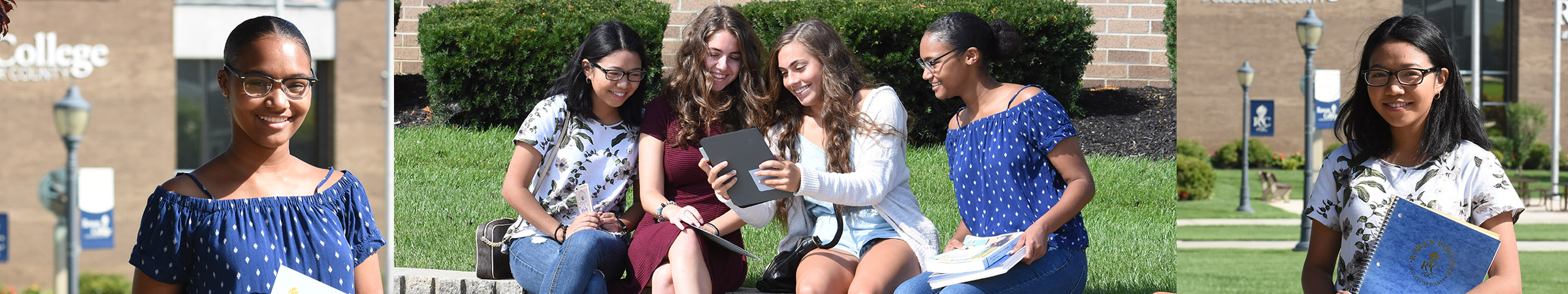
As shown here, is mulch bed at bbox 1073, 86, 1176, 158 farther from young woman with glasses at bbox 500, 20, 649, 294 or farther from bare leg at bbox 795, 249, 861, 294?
young woman with glasses at bbox 500, 20, 649, 294

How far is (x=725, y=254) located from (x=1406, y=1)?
9.42 m

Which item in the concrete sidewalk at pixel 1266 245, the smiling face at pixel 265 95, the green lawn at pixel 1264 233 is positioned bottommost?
the concrete sidewalk at pixel 1266 245

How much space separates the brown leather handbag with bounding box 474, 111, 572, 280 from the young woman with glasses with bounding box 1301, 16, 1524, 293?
2.13 m

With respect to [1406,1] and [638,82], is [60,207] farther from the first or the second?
[1406,1]

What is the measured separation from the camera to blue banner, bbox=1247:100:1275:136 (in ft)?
39.0

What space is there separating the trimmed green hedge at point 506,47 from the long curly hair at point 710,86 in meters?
3.42

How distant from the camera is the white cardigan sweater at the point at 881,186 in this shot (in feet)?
10.2

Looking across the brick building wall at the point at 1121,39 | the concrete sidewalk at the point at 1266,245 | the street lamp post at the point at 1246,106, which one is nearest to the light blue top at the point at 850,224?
the brick building wall at the point at 1121,39

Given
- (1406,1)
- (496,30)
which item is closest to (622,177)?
(496,30)

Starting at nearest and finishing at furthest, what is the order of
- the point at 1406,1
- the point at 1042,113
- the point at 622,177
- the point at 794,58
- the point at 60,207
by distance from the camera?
the point at 1042,113 → the point at 794,58 → the point at 622,177 → the point at 60,207 → the point at 1406,1

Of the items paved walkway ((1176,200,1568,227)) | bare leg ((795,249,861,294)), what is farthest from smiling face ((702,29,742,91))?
paved walkway ((1176,200,1568,227))

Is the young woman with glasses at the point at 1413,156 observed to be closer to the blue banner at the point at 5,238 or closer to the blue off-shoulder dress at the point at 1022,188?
the blue off-shoulder dress at the point at 1022,188

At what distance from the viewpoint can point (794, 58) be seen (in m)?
3.20

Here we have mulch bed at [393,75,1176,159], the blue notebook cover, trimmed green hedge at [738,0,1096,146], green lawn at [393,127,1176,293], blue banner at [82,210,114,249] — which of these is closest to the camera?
the blue notebook cover
